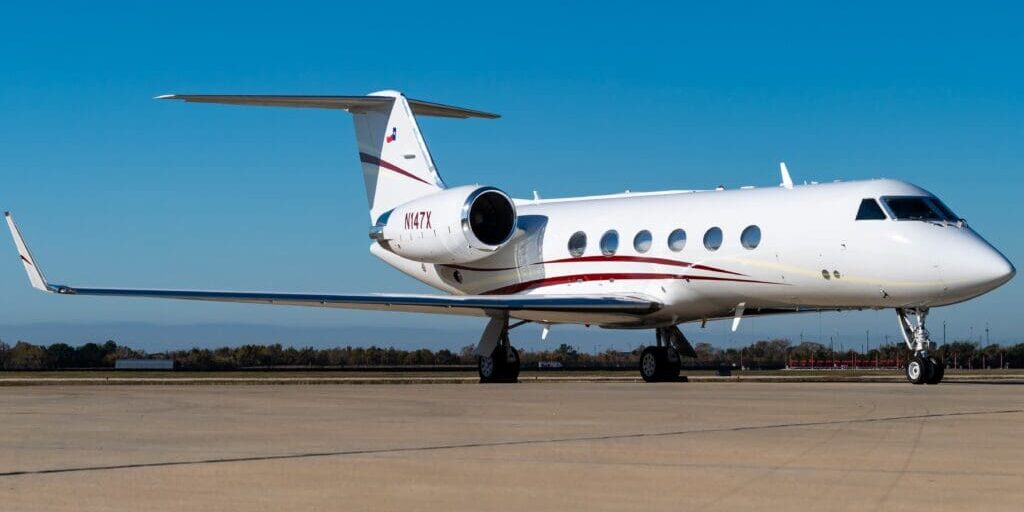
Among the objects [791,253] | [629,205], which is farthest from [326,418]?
[629,205]

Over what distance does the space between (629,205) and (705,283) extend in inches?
116

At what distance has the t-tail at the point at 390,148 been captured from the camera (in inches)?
1104

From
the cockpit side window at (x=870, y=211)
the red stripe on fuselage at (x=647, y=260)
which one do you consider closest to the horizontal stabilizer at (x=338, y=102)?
the red stripe on fuselage at (x=647, y=260)

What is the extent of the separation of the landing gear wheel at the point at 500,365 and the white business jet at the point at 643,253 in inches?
1.2

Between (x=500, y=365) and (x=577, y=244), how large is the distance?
2781mm

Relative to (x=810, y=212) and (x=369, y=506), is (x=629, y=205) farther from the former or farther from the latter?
(x=369, y=506)

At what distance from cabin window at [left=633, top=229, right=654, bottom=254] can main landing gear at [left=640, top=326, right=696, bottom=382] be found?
2064 millimetres

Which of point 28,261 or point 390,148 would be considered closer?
point 28,261

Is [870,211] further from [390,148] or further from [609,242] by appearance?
[390,148]

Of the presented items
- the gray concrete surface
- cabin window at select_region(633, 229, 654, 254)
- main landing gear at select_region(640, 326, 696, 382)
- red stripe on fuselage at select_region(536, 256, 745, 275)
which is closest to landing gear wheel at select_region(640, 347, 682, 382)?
main landing gear at select_region(640, 326, 696, 382)

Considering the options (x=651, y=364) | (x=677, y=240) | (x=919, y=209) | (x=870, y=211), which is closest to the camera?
(x=919, y=209)

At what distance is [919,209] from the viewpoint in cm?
2100

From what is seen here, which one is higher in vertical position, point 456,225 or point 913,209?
point 456,225

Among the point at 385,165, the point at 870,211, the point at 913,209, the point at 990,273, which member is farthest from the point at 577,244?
the point at 990,273
